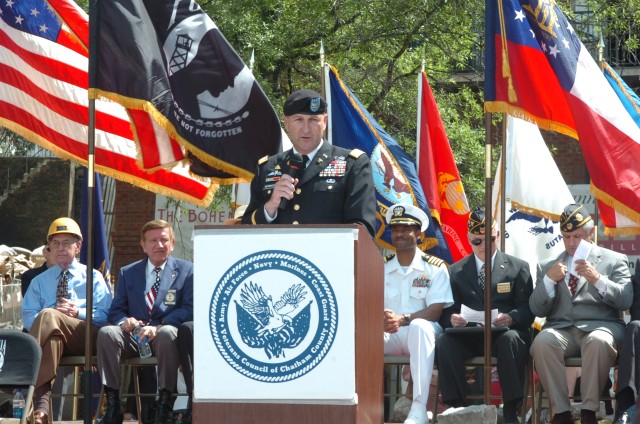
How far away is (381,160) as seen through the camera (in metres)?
11.8

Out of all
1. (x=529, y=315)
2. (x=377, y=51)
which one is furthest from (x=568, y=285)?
(x=377, y=51)

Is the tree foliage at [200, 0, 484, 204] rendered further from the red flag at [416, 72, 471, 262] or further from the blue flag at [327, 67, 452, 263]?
the blue flag at [327, 67, 452, 263]

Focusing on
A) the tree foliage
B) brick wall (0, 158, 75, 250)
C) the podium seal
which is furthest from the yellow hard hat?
brick wall (0, 158, 75, 250)

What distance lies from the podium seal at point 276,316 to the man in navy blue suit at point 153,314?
2.52 m

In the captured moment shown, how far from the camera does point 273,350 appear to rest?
5.66m

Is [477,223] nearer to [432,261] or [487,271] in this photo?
[432,261]

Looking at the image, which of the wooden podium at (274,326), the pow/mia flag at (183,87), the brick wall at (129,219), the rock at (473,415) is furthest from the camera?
the brick wall at (129,219)

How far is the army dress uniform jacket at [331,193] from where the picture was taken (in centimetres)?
668

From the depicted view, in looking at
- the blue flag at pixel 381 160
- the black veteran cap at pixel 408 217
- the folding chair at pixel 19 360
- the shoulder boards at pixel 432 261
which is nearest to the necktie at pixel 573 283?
the shoulder boards at pixel 432 261

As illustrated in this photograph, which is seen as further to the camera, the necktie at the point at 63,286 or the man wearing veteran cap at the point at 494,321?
the necktie at the point at 63,286

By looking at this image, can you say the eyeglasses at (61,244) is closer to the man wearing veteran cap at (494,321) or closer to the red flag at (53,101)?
the red flag at (53,101)

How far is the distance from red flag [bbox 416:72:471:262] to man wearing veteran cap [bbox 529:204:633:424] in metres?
3.77

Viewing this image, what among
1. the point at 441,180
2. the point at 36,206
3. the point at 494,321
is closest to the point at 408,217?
the point at 494,321

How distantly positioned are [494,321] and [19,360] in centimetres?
334
